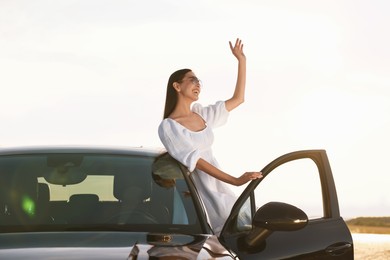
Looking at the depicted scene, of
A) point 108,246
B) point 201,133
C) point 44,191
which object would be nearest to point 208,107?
point 201,133

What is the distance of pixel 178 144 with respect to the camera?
773cm

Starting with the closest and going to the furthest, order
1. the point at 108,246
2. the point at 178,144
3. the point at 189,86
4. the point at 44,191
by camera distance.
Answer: the point at 108,246 < the point at 44,191 < the point at 178,144 < the point at 189,86

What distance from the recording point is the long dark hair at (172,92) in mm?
8555

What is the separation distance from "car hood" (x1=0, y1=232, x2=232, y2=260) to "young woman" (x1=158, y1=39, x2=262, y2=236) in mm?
1161

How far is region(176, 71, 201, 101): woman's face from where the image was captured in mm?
8555

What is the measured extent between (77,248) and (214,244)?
88cm

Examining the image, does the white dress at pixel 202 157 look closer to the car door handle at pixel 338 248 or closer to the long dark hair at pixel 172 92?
the long dark hair at pixel 172 92

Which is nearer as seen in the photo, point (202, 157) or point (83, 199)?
point (83, 199)

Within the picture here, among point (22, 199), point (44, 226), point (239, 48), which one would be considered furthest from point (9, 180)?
point (239, 48)

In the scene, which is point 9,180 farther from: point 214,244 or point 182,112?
point 182,112

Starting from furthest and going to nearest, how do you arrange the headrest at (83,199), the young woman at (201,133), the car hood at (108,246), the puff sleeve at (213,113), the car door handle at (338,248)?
the puff sleeve at (213,113), the young woman at (201,133), the car door handle at (338,248), the headrest at (83,199), the car hood at (108,246)

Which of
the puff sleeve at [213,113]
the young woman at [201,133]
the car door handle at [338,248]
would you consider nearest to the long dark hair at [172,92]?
the young woman at [201,133]

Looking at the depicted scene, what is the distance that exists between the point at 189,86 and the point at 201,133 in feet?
1.59

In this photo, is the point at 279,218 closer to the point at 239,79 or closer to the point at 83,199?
the point at 83,199
